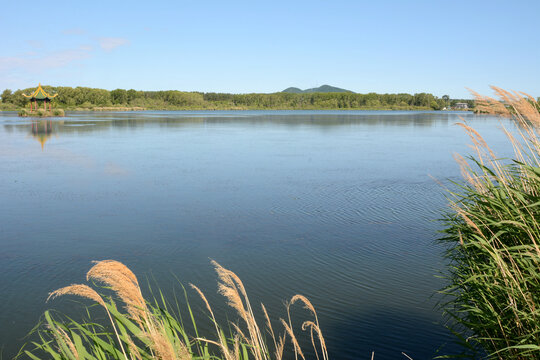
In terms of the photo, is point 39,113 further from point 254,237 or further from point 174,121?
point 254,237

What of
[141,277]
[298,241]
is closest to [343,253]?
[298,241]

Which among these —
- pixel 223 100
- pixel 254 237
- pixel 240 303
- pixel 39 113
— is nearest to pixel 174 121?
pixel 39 113

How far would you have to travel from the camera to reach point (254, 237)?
8641 millimetres

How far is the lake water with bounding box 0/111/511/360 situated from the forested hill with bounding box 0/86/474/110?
353ft

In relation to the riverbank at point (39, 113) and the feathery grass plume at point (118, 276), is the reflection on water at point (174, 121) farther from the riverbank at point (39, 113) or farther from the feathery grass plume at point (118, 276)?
the feathery grass plume at point (118, 276)

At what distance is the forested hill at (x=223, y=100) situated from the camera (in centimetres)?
11562

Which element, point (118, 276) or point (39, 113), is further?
point (39, 113)

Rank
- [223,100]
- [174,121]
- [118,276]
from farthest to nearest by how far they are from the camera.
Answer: [223,100] → [174,121] → [118,276]

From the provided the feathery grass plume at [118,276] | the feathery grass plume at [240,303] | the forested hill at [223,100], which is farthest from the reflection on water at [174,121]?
the forested hill at [223,100]

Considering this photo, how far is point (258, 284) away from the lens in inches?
255

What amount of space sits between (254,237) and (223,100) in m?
154

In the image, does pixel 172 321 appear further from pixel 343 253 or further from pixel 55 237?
pixel 55 237

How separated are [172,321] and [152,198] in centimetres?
927

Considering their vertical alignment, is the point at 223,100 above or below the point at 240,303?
above
